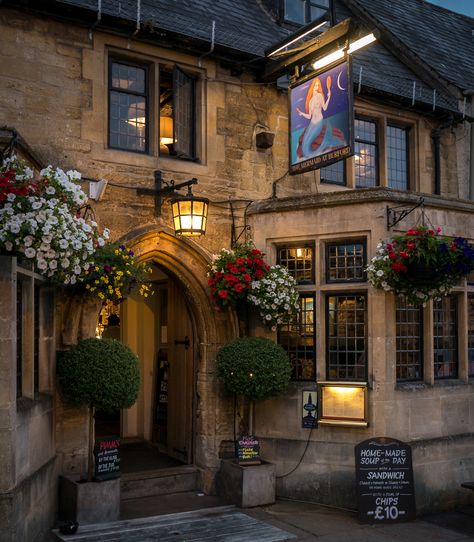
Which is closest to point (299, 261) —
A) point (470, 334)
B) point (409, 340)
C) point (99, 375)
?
point (409, 340)

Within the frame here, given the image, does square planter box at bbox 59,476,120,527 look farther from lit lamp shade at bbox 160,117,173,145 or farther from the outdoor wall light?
the outdoor wall light

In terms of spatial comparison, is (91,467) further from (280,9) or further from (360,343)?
Answer: (280,9)

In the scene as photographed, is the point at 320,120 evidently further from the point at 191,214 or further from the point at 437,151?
the point at 437,151

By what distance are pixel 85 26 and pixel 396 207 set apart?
4640 millimetres

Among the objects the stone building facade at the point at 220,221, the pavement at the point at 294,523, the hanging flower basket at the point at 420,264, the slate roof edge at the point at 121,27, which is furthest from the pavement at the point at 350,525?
the slate roof edge at the point at 121,27

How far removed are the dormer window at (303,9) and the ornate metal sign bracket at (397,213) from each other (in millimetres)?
4595

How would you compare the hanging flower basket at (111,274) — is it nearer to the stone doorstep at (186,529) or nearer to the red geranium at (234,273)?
the red geranium at (234,273)

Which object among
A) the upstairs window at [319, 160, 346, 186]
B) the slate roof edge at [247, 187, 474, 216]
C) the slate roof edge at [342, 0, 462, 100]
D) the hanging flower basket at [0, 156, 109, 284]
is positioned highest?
the slate roof edge at [342, 0, 462, 100]

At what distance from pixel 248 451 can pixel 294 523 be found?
111 centimetres

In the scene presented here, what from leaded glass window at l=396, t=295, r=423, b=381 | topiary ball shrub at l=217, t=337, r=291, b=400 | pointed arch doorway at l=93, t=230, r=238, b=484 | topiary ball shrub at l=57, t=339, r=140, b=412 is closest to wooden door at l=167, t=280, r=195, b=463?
pointed arch doorway at l=93, t=230, r=238, b=484

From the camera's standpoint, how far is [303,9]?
1198cm

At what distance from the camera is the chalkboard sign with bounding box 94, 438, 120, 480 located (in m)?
7.73

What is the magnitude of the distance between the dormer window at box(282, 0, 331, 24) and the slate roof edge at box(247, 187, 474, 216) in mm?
3935

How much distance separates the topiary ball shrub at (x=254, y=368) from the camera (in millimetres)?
8703
